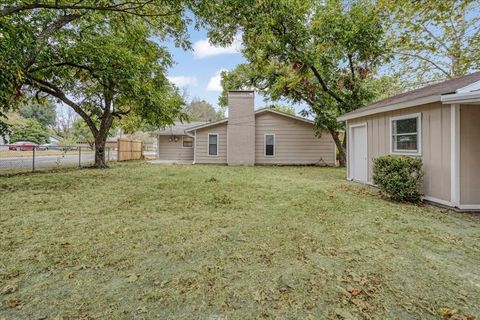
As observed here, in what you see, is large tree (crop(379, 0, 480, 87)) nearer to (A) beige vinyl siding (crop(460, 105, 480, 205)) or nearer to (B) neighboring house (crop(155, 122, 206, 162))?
(A) beige vinyl siding (crop(460, 105, 480, 205))

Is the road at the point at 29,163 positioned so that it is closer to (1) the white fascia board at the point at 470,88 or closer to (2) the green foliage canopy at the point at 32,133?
(1) the white fascia board at the point at 470,88

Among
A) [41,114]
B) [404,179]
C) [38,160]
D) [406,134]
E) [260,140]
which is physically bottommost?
[404,179]

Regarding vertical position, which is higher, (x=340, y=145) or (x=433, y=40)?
(x=433, y=40)

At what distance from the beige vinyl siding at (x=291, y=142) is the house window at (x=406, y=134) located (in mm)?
9478

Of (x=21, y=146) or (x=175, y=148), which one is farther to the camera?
(x=175, y=148)

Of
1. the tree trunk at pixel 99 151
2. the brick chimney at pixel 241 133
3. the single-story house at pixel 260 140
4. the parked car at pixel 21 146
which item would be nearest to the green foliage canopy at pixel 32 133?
the parked car at pixel 21 146

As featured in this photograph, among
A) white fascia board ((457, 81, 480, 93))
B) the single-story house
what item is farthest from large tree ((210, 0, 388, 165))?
white fascia board ((457, 81, 480, 93))

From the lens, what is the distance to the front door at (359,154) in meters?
8.51

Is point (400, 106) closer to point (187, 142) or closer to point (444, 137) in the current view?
point (444, 137)

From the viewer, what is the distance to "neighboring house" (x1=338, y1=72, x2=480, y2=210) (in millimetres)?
→ 5020

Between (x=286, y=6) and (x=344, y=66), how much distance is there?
5.87 m

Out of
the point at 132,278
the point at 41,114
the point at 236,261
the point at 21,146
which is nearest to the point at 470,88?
the point at 236,261

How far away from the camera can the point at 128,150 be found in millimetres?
19953

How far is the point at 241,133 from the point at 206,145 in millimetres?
2592
